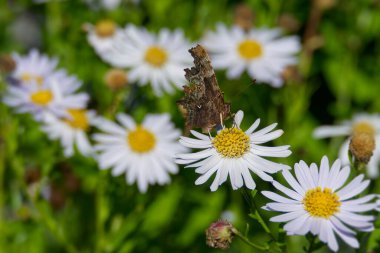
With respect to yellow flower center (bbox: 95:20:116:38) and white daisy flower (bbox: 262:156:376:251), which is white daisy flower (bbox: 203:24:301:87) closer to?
yellow flower center (bbox: 95:20:116:38)

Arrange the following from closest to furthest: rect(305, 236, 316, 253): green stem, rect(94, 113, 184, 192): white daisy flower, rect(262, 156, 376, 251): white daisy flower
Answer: rect(262, 156, 376, 251): white daisy flower, rect(305, 236, 316, 253): green stem, rect(94, 113, 184, 192): white daisy flower

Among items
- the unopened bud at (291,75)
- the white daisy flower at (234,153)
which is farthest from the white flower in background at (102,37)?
the white daisy flower at (234,153)

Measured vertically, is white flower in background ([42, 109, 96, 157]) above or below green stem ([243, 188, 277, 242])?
above

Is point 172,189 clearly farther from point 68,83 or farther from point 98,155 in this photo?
point 68,83

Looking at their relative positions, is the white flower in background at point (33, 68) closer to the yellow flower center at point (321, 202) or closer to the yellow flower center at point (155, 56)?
the yellow flower center at point (155, 56)

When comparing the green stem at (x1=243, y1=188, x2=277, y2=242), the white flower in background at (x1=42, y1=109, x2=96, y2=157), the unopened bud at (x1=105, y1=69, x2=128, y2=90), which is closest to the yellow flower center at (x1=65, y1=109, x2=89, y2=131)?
the white flower in background at (x1=42, y1=109, x2=96, y2=157)

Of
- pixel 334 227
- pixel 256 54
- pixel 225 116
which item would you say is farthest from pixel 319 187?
pixel 256 54
